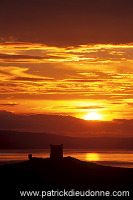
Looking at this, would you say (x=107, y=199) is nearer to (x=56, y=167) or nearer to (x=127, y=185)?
(x=127, y=185)

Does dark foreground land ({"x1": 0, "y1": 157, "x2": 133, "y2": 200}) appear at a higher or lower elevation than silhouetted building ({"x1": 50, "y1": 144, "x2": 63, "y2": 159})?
lower

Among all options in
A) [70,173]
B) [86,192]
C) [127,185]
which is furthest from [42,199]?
[70,173]

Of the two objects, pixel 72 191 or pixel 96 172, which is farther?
pixel 96 172

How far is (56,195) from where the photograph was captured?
44.2 m

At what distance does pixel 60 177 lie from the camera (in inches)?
2141

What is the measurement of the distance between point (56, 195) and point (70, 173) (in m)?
12.4

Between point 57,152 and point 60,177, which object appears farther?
point 57,152

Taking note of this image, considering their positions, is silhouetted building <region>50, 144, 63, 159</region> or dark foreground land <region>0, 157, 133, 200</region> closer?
dark foreground land <region>0, 157, 133, 200</region>

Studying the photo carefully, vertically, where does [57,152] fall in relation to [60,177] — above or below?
above

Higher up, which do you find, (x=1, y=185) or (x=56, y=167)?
(x=56, y=167)

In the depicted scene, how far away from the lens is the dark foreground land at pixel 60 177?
47.7 metres

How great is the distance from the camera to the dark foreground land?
47.7m

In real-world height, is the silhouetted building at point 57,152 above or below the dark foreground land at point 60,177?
above

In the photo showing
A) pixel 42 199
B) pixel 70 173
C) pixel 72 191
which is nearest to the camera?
pixel 42 199
